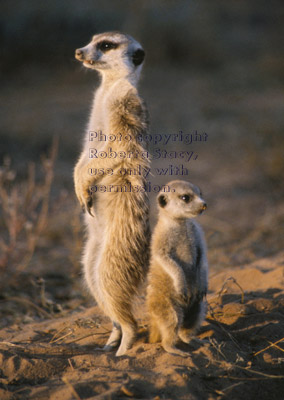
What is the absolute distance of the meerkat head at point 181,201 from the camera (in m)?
2.59

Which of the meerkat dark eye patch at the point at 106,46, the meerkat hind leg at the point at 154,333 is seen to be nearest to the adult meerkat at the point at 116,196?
the meerkat dark eye patch at the point at 106,46

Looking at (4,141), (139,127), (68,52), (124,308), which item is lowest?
(124,308)

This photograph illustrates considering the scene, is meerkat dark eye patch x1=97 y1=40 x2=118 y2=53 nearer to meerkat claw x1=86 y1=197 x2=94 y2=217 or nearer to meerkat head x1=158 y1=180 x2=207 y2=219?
meerkat claw x1=86 y1=197 x2=94 y2=217

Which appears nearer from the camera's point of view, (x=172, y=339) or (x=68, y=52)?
(x=172, y=339)

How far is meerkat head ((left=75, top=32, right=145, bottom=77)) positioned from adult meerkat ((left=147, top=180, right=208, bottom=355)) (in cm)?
96

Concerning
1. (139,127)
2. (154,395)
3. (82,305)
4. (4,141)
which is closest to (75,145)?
(4,141)

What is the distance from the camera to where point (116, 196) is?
2.91 m

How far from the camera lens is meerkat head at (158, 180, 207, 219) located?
102 inches

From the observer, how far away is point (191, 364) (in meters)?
2.38

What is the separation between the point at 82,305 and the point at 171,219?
1.76 metres

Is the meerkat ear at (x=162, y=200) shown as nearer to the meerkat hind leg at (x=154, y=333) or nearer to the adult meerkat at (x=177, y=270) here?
the adult meerkat at (x=177, y=270)

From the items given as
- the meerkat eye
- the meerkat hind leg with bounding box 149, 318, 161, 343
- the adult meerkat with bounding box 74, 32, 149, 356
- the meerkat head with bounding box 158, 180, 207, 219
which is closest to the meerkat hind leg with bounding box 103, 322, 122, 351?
the adult meerkat with bounding box 74, 32, 149, 356

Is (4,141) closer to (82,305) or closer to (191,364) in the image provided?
(82,305)

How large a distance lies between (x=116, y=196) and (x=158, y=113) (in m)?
6.97
